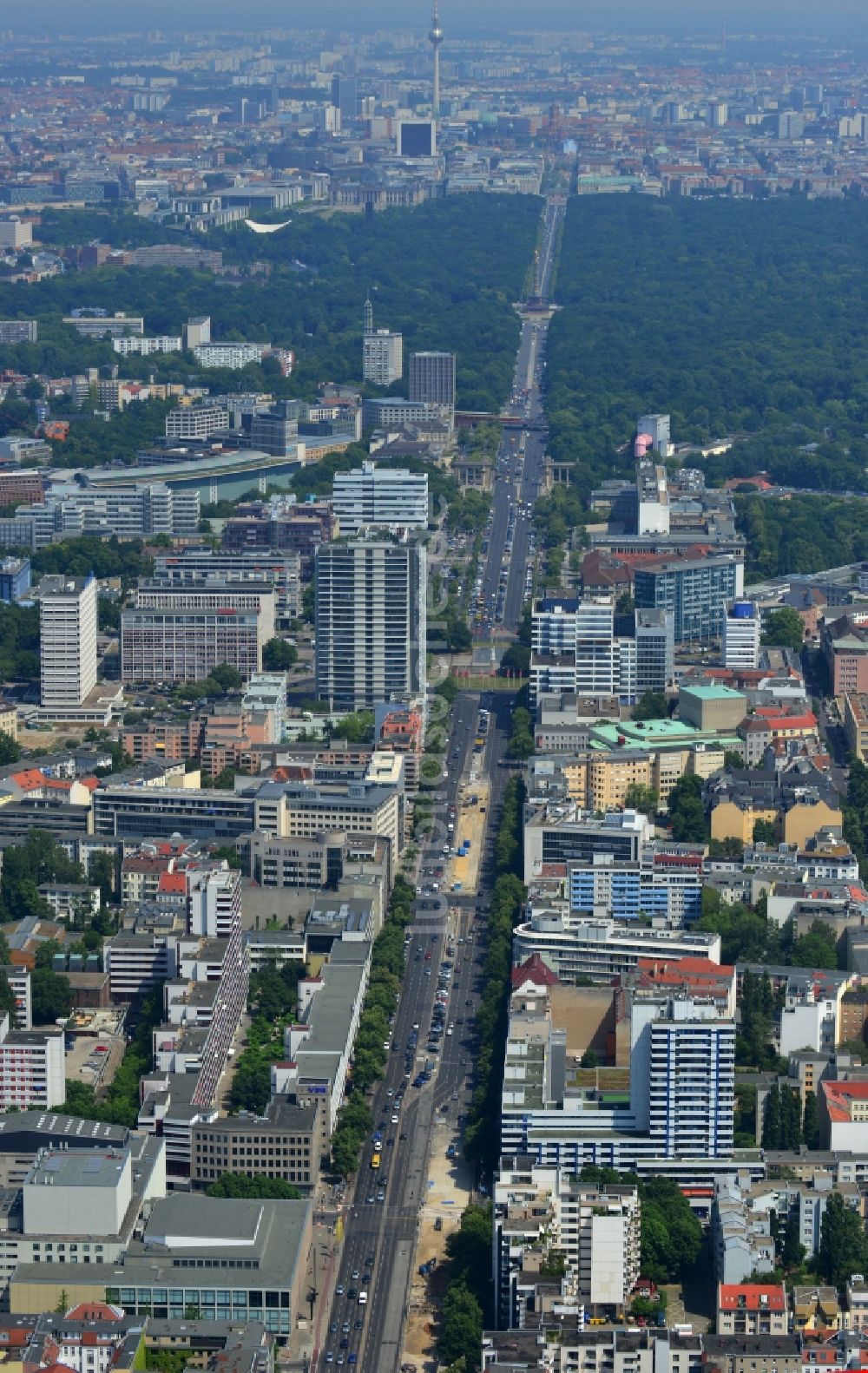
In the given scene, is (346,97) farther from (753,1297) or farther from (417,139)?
(753,1297)

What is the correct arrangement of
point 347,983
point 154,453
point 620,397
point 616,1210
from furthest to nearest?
point 620,397
point 154,453
point 347,983
point 616,1210

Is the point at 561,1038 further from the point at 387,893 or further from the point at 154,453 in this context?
the point at 154,453

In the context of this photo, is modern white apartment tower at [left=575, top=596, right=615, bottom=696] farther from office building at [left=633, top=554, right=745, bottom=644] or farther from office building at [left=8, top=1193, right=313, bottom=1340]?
office building at [left=8, top=1193, right=313, bottom=1340]

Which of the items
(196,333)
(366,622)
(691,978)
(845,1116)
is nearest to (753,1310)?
(845,1116)

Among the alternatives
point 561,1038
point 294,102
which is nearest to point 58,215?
point 294,102

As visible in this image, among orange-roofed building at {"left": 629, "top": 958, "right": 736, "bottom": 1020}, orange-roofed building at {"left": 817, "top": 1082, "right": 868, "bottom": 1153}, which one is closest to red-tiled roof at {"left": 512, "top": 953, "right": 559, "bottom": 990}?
orange-roofed building at {"left": 629, "top": 958, "right": 736, "bottom": 1020}

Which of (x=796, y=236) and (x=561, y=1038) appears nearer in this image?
(x=561, y=1038)

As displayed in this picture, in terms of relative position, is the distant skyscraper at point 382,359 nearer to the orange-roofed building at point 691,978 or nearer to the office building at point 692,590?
the office building at point 692,590

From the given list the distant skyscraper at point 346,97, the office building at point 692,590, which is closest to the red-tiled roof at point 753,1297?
the office building at point 692,590
